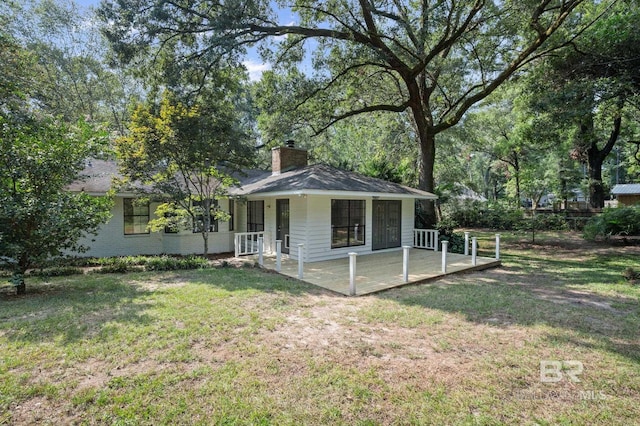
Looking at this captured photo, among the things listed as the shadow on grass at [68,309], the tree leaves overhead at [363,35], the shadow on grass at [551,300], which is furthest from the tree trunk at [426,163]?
the shadow on grass at [68,309]

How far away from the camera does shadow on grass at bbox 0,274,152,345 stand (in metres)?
4.10

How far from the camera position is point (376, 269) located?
8711 millimetres

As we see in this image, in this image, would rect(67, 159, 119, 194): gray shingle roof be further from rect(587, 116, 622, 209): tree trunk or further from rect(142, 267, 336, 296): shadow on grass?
rect(587, 116, 622, 209): tree trunk

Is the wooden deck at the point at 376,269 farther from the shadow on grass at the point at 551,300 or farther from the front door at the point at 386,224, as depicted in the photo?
the front door at the point at 386,224

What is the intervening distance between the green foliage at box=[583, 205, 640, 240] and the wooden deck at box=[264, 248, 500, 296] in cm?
676

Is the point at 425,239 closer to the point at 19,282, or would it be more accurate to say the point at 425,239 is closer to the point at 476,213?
the point at 19,282

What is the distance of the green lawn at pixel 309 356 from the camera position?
2732 millimetres

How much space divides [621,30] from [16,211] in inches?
625

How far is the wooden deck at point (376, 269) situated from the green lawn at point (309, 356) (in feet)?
2.20

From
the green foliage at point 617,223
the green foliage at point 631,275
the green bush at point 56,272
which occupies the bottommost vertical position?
the green foliage at point 631,275

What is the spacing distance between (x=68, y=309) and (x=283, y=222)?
21.1 ft

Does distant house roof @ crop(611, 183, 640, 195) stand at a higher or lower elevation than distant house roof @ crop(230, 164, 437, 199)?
higher

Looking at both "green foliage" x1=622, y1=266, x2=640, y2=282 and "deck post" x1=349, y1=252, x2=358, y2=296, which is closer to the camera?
"deck post" x1=349, y1=252, x2=358, y2=296

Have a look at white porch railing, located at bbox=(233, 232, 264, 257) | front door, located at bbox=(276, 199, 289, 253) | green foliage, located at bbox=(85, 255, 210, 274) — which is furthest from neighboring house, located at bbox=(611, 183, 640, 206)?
green foliage, located at bbox=(85, 255, 210, 274)
